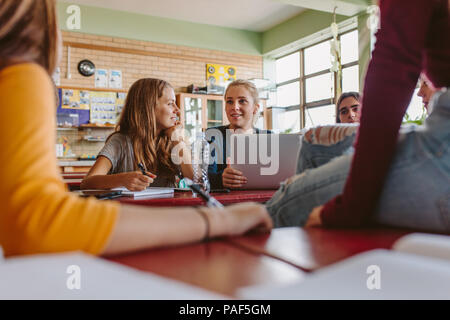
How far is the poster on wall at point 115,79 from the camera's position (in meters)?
6.70

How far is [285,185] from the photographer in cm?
91

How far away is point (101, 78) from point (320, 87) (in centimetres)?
392

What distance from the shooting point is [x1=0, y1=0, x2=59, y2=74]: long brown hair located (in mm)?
613

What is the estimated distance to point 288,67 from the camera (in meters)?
8.01

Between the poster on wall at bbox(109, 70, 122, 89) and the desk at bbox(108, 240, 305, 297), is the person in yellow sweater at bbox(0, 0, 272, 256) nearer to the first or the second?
the desk at bbox(108, 240, 305, 297)

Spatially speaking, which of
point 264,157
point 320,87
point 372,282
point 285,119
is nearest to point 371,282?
point 372,282

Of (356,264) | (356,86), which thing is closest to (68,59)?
(356,86)

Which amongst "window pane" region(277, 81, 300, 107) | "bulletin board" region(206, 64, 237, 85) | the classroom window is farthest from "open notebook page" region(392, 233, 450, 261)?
"window pane" region(277, 81, 300, 107)

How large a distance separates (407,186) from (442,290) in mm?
355

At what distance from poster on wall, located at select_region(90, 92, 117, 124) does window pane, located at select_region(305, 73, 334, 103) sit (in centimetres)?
360

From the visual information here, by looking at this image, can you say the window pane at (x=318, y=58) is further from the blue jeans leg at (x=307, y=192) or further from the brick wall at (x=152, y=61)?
the blue jeans leg at (x=307, y=192)

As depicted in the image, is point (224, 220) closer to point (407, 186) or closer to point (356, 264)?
point (356, 264)

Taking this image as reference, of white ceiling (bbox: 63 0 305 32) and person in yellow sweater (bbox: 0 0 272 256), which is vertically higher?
white ceiling (bbox: 63 0 305 32)

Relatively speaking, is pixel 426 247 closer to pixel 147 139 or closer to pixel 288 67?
pixel 147 139
